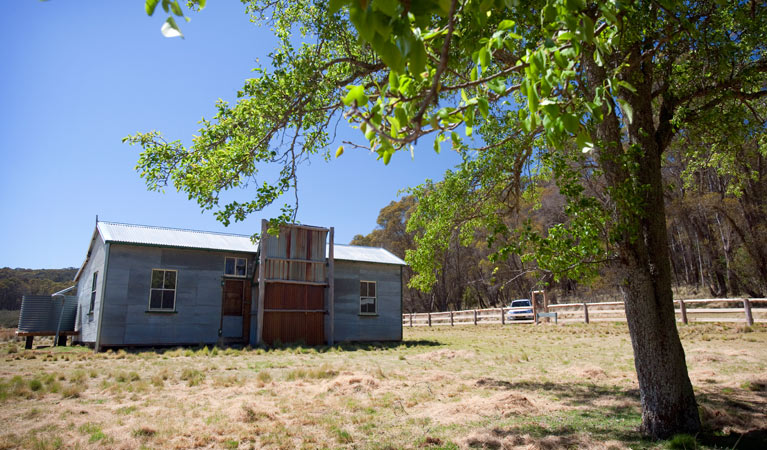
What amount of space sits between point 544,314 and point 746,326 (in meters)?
10.3

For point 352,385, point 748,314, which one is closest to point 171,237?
point 352,385

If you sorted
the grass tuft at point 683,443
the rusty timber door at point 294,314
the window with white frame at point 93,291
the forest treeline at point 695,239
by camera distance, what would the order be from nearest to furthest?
1. the grass tuft at point 683,443
2. the rusty timber door at point 294,314
3. the window with white frame at point 93,291
4. the forest treeline at point 695,239

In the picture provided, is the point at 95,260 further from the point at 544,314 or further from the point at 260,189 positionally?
the point at 544,314

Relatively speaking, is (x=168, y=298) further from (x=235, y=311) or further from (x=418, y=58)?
(x=418, y=58)

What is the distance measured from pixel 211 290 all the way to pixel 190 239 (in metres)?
2.24

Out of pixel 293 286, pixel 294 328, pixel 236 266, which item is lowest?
pixel 294 328

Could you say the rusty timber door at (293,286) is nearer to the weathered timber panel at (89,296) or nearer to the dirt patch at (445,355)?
the weathered timber panel at (89,296)

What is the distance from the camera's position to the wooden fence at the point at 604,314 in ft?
54.3

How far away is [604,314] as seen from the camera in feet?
73.3

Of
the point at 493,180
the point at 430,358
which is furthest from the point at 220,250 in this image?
the point at 493,180

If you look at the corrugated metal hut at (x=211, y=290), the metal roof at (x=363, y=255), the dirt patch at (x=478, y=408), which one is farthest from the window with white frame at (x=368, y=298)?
the dirt patch at (x=478, y=408)

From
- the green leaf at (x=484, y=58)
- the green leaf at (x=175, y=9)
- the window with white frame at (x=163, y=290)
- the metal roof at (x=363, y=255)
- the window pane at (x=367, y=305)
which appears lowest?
the window pane at (x=367, y=305)

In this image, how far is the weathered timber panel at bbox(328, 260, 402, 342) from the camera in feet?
61.0

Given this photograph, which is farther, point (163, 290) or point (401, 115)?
point (163, 290)
